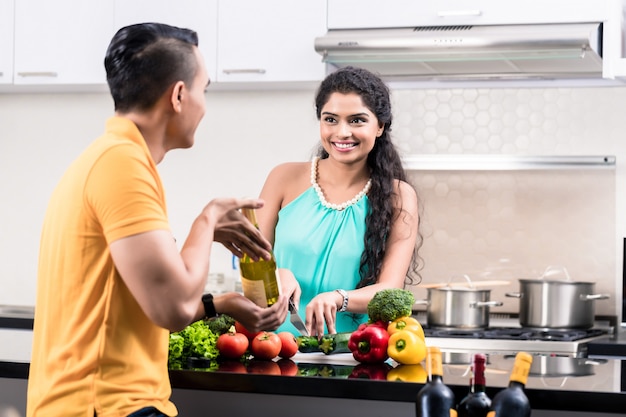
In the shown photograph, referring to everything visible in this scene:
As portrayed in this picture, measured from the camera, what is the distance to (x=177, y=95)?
1.54 meters

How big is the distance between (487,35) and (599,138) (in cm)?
77

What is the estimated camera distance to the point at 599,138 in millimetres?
3910

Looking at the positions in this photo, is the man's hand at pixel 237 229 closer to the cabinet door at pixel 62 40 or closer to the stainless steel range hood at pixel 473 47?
the stainless steel range hood at pixel 473 47

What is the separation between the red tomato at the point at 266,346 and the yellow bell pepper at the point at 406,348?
0.26m

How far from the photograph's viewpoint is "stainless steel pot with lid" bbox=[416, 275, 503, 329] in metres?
3.56

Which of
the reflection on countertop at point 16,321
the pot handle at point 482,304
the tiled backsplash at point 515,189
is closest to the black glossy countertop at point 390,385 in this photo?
the pot handle at point 482,304

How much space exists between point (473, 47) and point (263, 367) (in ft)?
6.09

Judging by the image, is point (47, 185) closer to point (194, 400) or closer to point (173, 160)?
point (173, 160)

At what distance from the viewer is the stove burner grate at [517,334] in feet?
11.0

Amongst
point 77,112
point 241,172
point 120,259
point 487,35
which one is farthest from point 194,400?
point 77,112

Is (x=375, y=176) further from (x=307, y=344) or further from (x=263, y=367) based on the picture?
(x=263, y=367)

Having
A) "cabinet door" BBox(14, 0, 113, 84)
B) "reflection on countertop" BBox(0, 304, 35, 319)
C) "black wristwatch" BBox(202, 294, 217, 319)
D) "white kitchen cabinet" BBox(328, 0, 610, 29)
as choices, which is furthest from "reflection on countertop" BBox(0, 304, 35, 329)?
"black wristwatch" BBox(202, 294, 217, 319)

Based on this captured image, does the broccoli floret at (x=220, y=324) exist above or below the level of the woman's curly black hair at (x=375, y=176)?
below

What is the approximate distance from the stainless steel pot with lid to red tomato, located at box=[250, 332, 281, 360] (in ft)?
4.74
